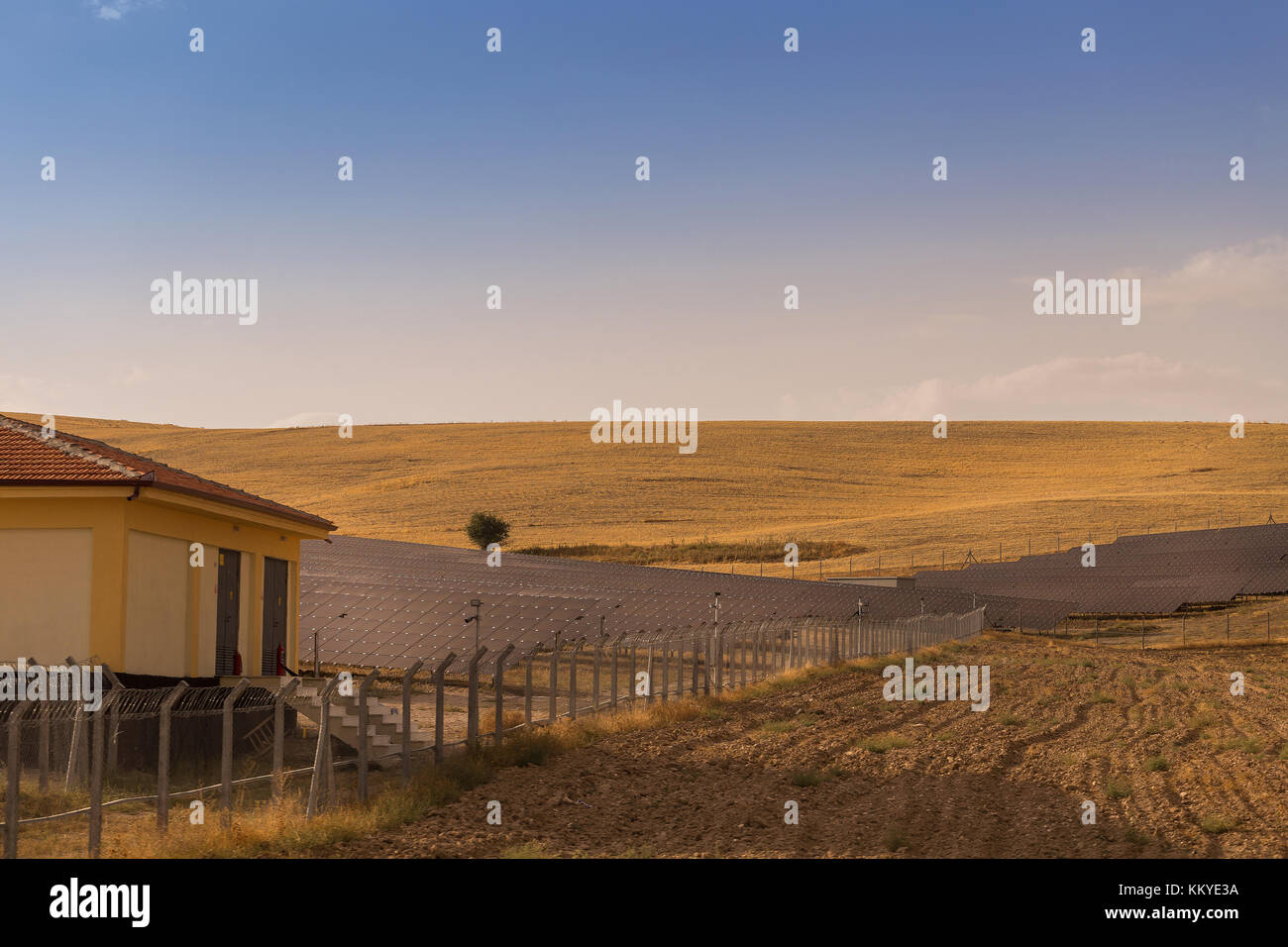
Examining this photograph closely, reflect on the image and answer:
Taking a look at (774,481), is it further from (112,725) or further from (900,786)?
(112,725)

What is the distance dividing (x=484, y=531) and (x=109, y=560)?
53763 mm

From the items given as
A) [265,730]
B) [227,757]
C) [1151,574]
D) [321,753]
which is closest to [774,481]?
[1151,574]

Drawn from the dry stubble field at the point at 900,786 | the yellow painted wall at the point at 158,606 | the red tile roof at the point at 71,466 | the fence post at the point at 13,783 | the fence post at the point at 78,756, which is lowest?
the dry stubble field at the point at 900,786

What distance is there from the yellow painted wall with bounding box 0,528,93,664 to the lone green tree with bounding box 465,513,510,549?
52.6m

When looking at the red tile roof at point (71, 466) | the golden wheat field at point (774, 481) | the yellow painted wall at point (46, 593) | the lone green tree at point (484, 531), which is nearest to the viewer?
the yellow painted wall at point (46, 593)

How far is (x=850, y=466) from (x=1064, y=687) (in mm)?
69915

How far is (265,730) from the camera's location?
2192 cm

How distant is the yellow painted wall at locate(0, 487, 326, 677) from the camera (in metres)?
18.8

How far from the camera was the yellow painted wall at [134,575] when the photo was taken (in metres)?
18.8

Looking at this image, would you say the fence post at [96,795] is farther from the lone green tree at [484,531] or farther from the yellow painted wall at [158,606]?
the lone green tree at [484,531]

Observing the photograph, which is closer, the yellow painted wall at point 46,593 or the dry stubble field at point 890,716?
the dry stubble field at point 890,716

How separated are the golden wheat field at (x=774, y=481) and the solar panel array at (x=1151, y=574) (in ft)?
16.7

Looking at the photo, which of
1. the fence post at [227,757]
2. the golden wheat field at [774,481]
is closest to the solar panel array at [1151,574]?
the golden wheat field at [774,481]
